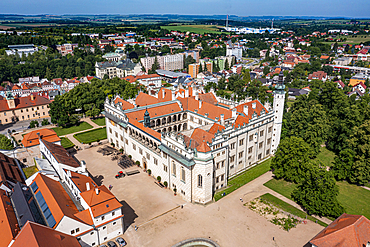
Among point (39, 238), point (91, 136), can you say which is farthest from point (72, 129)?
point (39, 238)

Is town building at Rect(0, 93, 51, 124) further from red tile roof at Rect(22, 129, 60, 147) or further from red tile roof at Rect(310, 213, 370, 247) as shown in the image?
red tile roof at Rect(310, 213, 370, 247)

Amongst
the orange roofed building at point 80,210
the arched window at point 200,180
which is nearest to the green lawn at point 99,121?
the orange roofed building at point 80,210

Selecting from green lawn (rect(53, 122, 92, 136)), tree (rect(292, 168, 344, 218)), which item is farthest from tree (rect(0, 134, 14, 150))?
tree (rect(292, 168, 344, 218))

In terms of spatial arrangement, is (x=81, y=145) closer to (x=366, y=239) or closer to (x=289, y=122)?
(x=289, y=122)

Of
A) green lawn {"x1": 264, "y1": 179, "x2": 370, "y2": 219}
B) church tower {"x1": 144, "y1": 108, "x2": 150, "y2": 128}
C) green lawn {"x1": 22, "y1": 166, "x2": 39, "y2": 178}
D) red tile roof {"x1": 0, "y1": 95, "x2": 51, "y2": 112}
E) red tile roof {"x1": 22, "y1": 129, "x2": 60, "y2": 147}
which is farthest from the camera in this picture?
red tile roof {"x1": 0, "y1": 95, "x2": 51, "y2": 112}

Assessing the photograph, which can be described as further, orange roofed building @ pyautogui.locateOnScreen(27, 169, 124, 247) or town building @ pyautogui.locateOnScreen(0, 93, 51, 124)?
town building @ pyautogui.locateOnScreen(0, 93, 51, 124)

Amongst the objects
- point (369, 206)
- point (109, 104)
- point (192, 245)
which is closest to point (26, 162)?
point (109, 104)

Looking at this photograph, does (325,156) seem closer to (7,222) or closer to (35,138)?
(7,222)
